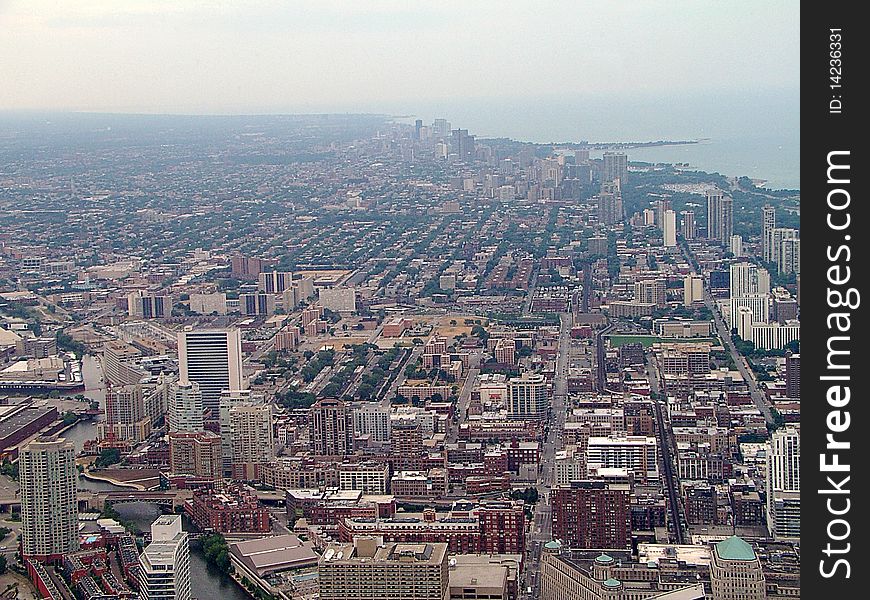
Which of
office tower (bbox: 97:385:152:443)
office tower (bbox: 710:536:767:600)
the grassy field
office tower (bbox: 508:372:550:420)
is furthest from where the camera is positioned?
the grassy field

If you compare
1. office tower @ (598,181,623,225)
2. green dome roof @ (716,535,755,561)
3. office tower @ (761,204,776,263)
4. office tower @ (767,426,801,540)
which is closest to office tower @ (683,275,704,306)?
office tower @ (761,204,776,263)

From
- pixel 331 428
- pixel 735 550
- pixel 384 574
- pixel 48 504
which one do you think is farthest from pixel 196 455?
pixel 735 550

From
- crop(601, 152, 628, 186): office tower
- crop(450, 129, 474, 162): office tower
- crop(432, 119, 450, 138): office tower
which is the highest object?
crop(432, 119, 450, 138): office tower

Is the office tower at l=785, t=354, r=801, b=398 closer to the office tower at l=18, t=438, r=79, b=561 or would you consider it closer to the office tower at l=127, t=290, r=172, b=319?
the office tower at l=18, t=438, r=79, b=561

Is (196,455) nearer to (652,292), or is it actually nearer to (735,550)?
(735,550)
